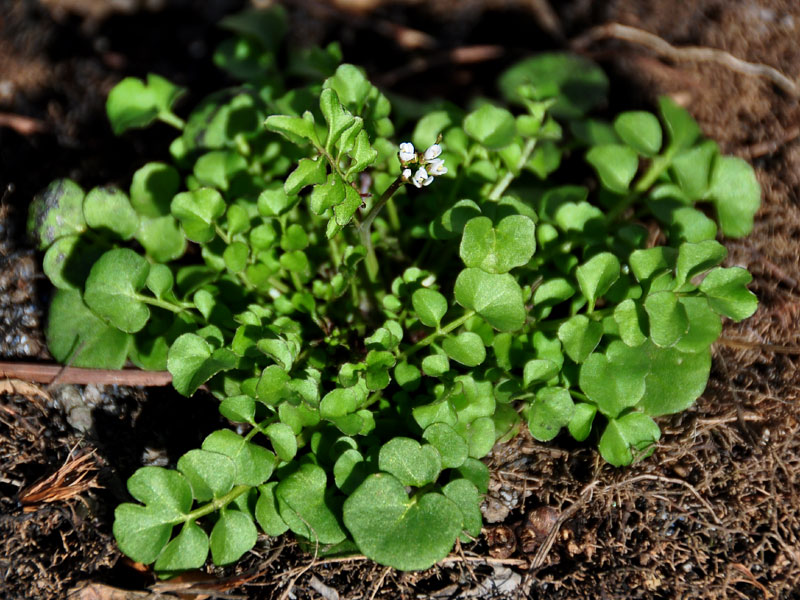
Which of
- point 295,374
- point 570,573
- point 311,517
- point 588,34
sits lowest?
point 570,573

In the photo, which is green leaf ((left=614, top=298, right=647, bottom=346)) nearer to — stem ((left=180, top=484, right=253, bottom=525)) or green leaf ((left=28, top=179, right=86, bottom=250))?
stem ((left=180, top=484, right=253, bottom=525))

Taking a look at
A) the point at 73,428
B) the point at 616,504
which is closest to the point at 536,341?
the point at 616,504

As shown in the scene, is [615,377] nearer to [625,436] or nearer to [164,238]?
[625,436]

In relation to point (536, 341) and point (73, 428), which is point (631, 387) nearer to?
point (536, 341)

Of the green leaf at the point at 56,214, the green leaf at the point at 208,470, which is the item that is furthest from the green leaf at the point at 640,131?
the green leaf at the point at 56,214

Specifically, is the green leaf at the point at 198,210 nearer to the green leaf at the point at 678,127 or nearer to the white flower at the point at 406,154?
the white flower at the point at 406,154

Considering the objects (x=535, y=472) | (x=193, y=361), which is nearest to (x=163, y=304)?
(x=193, y=361)
